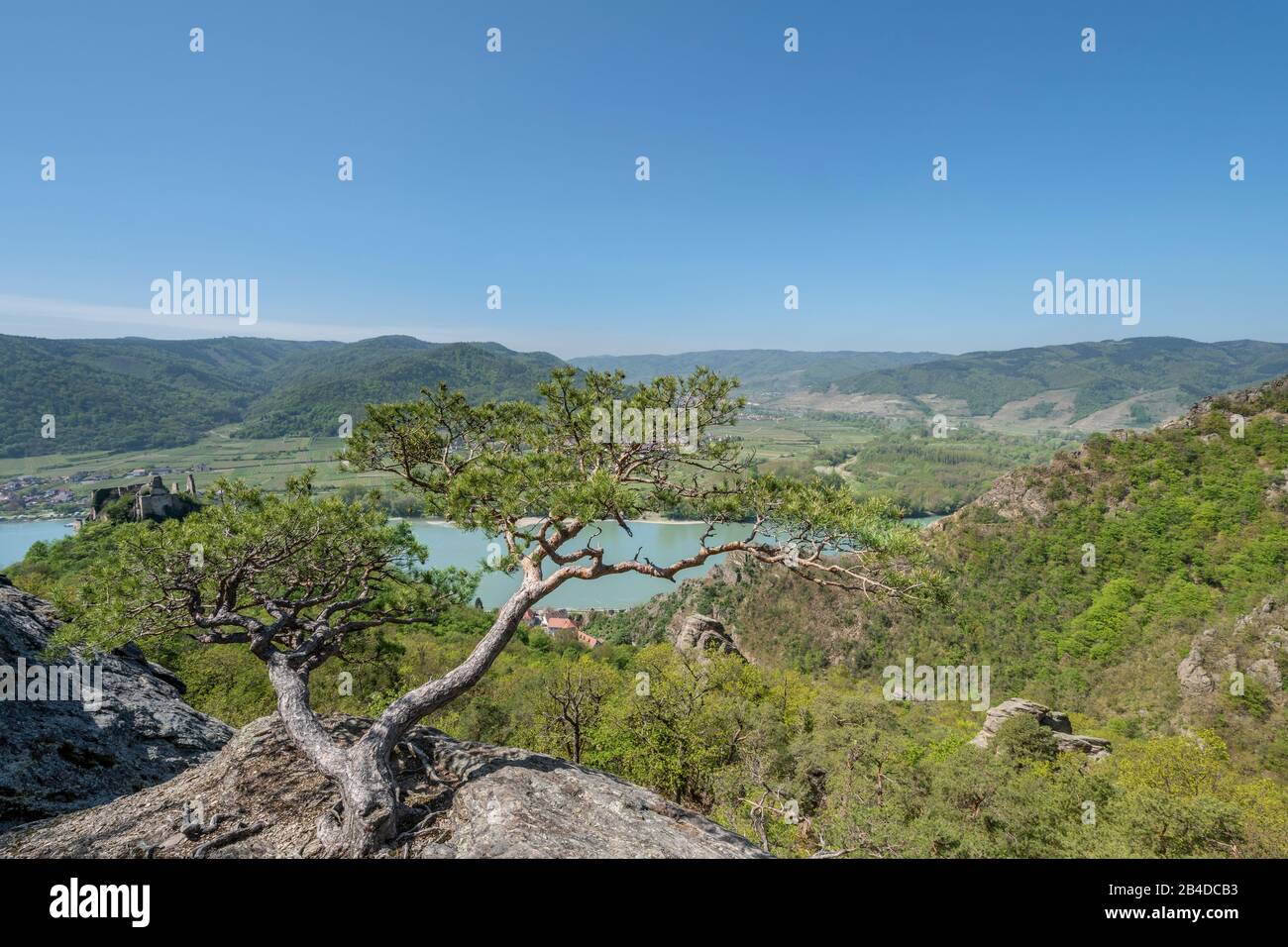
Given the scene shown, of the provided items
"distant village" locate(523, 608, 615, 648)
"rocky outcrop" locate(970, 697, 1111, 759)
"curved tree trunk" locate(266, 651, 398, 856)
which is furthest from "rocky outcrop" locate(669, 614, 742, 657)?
"curved tree trunk" locate(266, 651, 398, 856)

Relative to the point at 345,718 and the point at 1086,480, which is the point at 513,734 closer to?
the point at 345,718

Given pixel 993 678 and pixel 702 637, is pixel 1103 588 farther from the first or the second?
pixel 702 637

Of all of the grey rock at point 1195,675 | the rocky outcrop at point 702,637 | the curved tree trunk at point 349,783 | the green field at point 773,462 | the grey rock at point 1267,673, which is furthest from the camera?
the green field at point 773,462

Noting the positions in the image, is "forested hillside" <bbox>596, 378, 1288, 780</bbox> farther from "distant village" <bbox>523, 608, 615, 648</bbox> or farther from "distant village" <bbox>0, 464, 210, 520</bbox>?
"distant village" <bbox>0, 464, 210, 520</bbox>

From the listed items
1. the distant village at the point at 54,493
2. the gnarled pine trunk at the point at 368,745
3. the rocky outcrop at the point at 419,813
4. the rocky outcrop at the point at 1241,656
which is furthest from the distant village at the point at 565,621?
the distant village at the point at 54,493

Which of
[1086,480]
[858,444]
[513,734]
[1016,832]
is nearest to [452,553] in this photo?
[513,734]

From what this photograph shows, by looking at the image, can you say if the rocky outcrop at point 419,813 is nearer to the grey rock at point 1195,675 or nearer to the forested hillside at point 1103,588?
the forested hillside at point 1103,588
